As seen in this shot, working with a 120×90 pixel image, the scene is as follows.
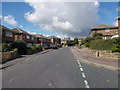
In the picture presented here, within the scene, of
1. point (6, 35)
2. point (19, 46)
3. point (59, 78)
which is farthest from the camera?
point (6, 35)

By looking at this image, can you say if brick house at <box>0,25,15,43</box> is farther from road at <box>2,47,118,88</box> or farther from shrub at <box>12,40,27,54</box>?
road at <box>2,47,118,88</box>

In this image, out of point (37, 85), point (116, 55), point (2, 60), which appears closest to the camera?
point (37, 85)

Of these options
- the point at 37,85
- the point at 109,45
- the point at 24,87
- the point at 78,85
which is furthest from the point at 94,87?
the point at 109,45

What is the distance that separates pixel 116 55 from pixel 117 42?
6.52ft

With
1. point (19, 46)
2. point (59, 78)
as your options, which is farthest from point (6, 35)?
point (59, 78)

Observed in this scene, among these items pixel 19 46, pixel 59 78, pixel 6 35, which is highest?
pixel 6 35

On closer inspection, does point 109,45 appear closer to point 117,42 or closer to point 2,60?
point 117,42

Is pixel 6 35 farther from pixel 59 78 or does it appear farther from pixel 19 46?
pixel 59 78

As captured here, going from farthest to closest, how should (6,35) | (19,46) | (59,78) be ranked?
(6,35) → (19,46) → (59,78)

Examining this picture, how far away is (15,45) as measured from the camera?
17.8 metres

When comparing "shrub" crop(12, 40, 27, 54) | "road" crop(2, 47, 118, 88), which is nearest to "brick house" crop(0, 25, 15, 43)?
"shrub" crop(12, 40, 27, 54)

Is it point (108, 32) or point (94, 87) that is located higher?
point (108, 32)

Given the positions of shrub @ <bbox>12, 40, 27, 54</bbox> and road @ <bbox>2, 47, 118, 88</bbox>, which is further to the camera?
shrub @ <bbox>12, 40, 27, 54</bbox>

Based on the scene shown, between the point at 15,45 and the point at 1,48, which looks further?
the point at 15,45
